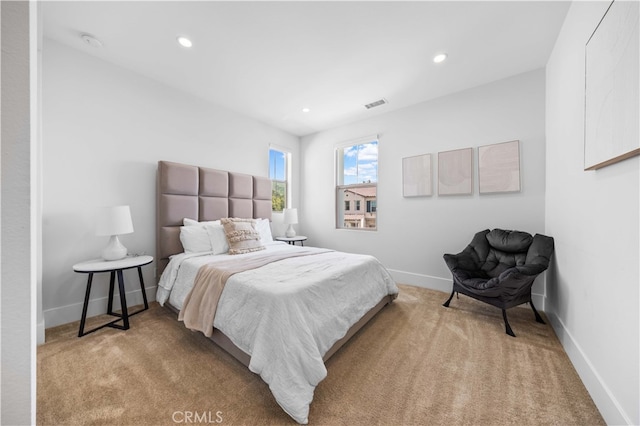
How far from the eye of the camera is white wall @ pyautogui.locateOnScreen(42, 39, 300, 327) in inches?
89.9

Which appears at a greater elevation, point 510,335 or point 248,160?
point 248,160

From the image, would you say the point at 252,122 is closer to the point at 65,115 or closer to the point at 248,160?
the point at 248,160

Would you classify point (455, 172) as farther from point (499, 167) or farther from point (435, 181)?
point (499, 167)

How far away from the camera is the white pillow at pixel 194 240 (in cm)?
282

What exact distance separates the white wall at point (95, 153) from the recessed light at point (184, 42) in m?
0.96

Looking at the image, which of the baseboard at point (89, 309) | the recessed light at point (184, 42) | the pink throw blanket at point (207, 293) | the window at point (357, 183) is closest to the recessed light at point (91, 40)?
the recessed light at point (184, 42)

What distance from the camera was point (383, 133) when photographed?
3.93m

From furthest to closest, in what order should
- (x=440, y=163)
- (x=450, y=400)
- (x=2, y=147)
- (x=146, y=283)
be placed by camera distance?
(x=440, y=163)
(x=146, y=283)
(x=450, y=400)
(x=2, y=147)

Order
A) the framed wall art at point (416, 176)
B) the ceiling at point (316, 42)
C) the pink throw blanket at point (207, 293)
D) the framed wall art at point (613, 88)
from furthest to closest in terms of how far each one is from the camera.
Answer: the framed wall art at point (416, 176)
the ceiling at point (316, 42)
the pink throw blanket at point (207, 293)
the framed wall art at point (613, 88)

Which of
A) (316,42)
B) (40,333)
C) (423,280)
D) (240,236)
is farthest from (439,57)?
(40,333)

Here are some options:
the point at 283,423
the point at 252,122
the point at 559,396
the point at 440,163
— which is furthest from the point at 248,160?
the point at 559,396

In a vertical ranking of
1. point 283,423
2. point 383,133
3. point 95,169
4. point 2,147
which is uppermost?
point 383,133

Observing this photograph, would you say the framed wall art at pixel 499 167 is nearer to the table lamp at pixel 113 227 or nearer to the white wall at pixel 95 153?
the white wall at pixel 95 153

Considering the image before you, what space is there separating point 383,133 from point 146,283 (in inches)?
160
